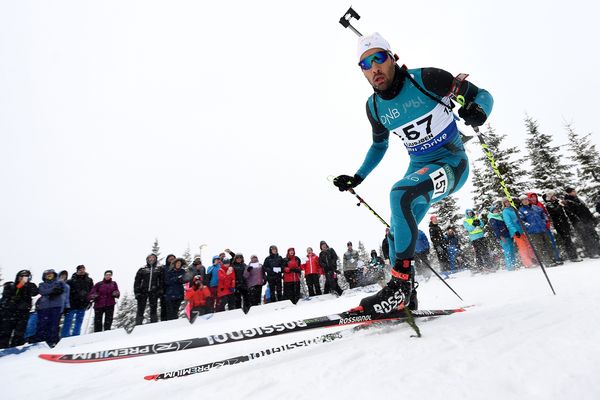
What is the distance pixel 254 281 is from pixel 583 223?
958 centimetres

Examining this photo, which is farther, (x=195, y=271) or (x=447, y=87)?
(x=195, y=271)

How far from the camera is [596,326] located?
177 centimetres

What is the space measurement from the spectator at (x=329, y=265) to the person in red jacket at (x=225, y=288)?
3.14 meters

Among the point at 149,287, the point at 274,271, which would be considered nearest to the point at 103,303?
the point at 149,287

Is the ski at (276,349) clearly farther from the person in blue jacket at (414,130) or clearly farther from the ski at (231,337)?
the person in blue jacket at (414,130)

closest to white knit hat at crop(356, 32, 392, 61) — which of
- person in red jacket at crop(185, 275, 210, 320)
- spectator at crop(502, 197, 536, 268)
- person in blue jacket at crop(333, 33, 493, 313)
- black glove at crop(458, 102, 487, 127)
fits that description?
person in blue jacket at crop(333, 33, 493, 313)

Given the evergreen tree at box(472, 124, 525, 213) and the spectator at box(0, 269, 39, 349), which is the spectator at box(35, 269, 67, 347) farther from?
the evergreen tree at box(472, 124, 525, 213)

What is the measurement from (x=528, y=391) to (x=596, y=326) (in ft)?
2.99

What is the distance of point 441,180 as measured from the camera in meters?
3.32

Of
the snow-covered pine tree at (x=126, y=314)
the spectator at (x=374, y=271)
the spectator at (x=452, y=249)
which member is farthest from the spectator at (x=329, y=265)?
the snow-covered pine tree at (x=126, y=314)

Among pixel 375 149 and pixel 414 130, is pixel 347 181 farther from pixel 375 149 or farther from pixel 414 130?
pixel 414 130

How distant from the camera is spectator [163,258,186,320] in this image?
9242 millimetres

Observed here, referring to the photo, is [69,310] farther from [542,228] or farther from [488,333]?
[542,228]

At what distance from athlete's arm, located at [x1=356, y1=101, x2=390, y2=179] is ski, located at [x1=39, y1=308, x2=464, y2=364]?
6.29 ft
